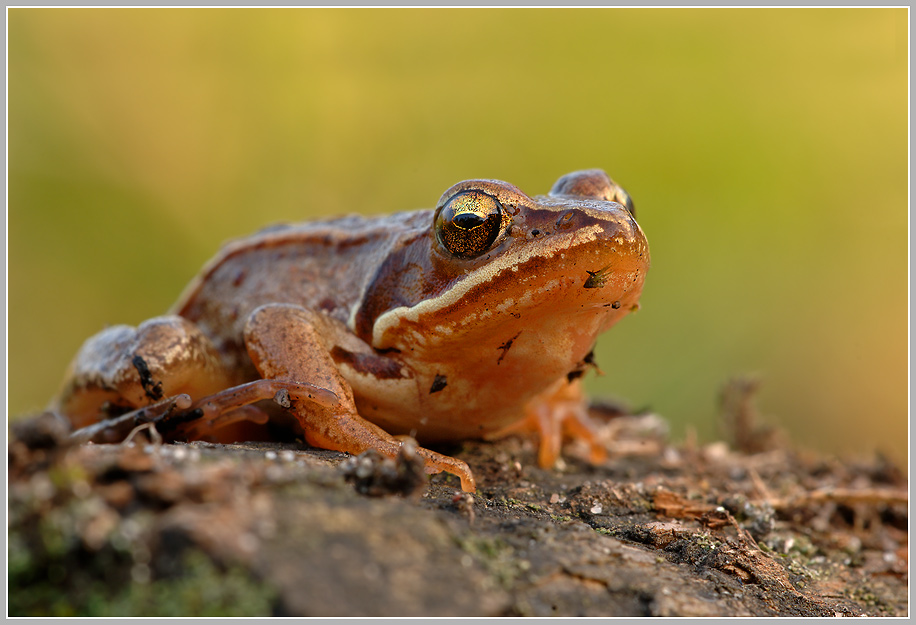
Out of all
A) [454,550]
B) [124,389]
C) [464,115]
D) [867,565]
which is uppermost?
[464,115]

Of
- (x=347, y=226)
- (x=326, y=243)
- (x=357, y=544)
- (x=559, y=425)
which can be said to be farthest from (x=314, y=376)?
(x=559, y=425)

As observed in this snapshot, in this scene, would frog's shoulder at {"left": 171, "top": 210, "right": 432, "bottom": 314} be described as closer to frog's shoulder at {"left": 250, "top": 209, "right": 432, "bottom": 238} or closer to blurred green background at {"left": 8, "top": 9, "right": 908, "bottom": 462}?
frog's shoulder at {"left": 250, "top": 209, "right": 432, "bottom": 238}

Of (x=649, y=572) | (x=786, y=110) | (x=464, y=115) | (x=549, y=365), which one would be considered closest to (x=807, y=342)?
(x=786, y=110)

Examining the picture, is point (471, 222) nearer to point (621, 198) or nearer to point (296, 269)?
point (621, 198)

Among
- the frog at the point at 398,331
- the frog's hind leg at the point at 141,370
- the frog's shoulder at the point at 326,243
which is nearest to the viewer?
the frog at the point at 398,331

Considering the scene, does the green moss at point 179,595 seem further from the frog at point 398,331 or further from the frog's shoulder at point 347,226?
the frog's shoulder at point 347,226

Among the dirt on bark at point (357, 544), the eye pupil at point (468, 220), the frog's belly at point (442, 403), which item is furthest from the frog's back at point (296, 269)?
the dirt on bark at point (357, 544)

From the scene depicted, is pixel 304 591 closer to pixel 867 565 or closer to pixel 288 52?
pixel 867 565

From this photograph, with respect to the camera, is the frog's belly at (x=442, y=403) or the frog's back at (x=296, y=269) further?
the frog's back at (x=296, y=269)
